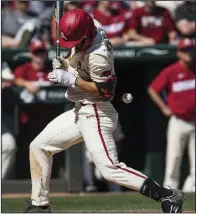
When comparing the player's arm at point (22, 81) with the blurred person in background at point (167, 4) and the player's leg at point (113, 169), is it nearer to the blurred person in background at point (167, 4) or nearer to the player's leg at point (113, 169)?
the blurred person in background at point (167, 4)

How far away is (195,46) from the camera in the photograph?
1066 centimetres

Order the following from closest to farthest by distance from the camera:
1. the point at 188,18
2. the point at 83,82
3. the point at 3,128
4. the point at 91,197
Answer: the point at 83,82
the point at 91,197
the point at 3,128
the point at 188,18

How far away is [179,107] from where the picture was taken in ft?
34.6

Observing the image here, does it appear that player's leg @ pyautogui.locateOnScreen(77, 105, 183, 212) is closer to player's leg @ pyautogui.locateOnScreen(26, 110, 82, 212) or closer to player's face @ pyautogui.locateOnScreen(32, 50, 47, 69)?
player's leg @ pyautogui.locateOnScreen(26, 110, 82, 212)

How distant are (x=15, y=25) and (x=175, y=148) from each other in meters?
2.98

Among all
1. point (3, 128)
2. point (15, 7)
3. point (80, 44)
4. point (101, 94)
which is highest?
point (15, 7)

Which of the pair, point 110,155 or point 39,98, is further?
point 39,98

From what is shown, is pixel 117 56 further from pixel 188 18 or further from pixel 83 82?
pixel 83 82

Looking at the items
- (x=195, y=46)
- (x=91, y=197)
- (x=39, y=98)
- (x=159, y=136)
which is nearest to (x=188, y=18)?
(x=195, y=46)

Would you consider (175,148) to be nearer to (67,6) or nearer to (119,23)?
(119,23)

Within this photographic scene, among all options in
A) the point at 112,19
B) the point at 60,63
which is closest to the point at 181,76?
the point at 112,19

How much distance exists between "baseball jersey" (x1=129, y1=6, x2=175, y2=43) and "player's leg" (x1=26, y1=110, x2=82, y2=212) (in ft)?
15.8

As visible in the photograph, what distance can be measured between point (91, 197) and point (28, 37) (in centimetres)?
272

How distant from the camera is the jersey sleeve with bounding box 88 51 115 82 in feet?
20.3
